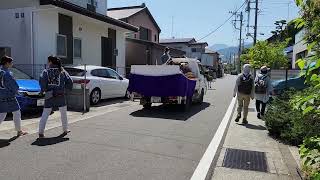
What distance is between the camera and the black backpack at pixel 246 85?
11.3m

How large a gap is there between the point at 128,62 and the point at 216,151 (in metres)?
22.7

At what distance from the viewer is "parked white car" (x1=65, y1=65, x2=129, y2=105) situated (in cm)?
1425

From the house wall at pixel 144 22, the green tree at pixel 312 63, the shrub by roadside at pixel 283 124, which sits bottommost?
the shrub by roadside at pixel 283 124

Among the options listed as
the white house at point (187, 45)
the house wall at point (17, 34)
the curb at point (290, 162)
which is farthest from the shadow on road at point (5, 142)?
the white house at point (187, 45)

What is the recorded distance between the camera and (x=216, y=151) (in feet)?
25.7

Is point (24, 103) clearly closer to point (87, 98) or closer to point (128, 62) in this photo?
point (87, 98)

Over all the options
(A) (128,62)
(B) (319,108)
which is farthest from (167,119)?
(A) (128,62)

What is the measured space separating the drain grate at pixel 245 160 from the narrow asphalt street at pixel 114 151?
0.55 m

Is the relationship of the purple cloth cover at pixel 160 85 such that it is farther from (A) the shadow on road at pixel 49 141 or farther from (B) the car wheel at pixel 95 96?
(A) the shadow on road at pixel 49 141

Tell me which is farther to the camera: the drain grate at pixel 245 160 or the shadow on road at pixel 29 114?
the shadow on road at pixel 29 114

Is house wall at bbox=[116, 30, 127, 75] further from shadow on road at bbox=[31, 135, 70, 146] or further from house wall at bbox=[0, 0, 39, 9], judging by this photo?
shadow on road at bbox=[31, 135, 70, 146]

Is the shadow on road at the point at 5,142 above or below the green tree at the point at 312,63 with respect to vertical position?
below

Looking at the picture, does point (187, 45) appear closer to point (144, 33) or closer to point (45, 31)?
point (144, 33)

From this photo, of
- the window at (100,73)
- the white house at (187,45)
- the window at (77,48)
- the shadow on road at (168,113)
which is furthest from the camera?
the white house at (187,45)
